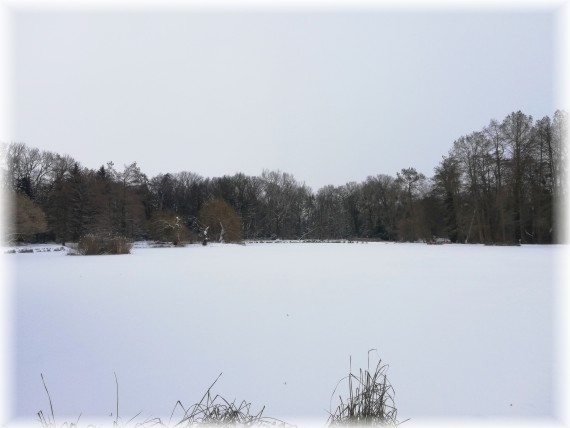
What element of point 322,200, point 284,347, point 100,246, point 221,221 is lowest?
point 284,347

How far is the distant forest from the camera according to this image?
94.4 ft

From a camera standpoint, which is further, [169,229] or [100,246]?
[169,229]

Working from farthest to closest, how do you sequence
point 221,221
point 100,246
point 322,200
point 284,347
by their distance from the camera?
point 322,200 < point 221,221 < point 100,246 < point 284,347

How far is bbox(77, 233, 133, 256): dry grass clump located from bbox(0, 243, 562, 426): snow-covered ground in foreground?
46.7 feet

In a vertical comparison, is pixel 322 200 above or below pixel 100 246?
above

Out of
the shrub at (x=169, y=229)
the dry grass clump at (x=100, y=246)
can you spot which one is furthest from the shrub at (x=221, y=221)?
the dry grass clump at (x=100, y=246)

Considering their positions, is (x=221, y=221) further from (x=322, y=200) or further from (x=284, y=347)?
(x=284, y=347)

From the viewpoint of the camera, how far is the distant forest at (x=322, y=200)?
1133 inches

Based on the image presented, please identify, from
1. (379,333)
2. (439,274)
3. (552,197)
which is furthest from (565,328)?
(552,197)

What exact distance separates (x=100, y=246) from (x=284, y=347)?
20.7 m

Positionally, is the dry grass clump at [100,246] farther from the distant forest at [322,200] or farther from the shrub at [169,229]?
the shrub at [169,229]

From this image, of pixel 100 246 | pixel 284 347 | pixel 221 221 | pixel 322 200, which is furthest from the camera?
pixel 322 200

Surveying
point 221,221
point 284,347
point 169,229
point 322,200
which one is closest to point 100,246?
point 169,229

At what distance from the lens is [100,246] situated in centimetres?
2275
